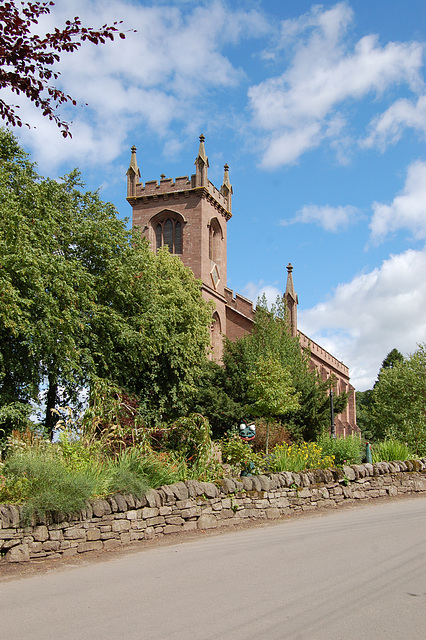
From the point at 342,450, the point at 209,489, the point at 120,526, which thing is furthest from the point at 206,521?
the point at 342,450

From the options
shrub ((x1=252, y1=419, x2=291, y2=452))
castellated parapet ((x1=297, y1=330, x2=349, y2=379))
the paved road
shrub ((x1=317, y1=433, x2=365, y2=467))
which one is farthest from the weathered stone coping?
castellated parapet ((x1=297, y1=330, x2=349, y2=379))

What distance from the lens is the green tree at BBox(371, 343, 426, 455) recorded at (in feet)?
130

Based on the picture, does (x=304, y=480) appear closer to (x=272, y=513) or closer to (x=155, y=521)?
(x=272, y=513)

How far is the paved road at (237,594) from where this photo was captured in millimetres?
5000

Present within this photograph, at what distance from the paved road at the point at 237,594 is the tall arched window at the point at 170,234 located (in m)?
31.8

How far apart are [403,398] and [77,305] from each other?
28623 mm

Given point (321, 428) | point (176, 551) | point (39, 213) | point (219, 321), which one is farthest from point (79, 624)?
point (219, 321)

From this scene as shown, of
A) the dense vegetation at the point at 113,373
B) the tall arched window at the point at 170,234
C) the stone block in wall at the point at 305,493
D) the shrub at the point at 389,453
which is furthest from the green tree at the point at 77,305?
the tall arched window at the point at 170,234

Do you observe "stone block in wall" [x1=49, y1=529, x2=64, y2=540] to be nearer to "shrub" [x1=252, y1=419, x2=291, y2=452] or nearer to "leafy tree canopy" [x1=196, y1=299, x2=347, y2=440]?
"shrub" [x1=252, y1=419, x2=291, y2=452]

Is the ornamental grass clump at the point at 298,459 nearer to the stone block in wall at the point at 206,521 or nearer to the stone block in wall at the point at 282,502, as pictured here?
the stone block in wall at the point at 282,502

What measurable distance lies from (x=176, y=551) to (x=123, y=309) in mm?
16092

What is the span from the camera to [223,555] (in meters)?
8.42

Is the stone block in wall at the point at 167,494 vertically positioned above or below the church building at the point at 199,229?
below

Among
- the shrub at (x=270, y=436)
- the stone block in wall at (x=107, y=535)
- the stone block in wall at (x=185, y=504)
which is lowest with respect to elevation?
the stone block in wall at (x=107, y=535)
